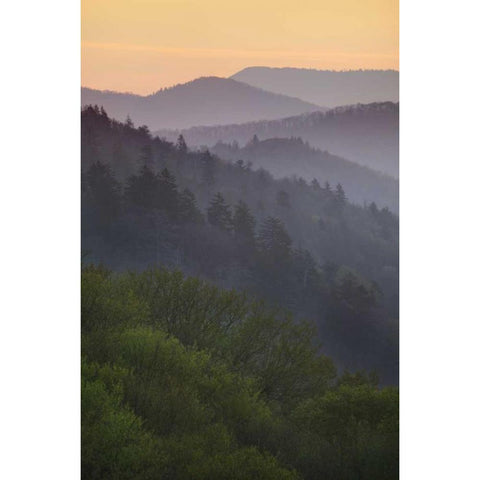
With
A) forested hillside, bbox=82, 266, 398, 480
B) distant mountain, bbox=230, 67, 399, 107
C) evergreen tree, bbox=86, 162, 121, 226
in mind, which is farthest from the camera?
distant mountain, bbox=230, 67, 399, 107

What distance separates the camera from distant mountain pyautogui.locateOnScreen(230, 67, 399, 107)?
6352 millimetres

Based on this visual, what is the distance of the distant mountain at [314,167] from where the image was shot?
6359 millimetres

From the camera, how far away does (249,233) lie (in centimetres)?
632

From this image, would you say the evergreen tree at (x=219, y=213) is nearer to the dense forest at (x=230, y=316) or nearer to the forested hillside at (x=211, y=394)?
the dense forest at (x=230, y=316)

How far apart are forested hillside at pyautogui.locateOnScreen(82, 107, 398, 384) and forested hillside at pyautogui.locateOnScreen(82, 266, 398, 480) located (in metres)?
0.11

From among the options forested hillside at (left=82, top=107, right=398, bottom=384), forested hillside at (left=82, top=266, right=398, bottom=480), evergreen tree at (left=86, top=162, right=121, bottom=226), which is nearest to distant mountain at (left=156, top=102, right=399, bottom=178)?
forested hillside at (left=82, top=107, right=398, bottom=384)

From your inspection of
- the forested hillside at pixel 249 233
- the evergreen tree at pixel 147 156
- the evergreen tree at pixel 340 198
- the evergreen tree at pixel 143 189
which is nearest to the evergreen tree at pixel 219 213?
the forested hillside at pixel 249 233

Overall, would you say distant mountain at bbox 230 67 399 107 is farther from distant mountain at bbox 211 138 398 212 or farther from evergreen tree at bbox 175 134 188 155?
evergreen tree at bbox 175 134 188 155

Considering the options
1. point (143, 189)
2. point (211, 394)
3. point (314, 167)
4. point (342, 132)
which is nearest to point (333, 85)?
point (342, 132)

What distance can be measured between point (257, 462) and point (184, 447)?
0.41 m

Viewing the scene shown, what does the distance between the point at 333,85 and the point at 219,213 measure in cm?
99
